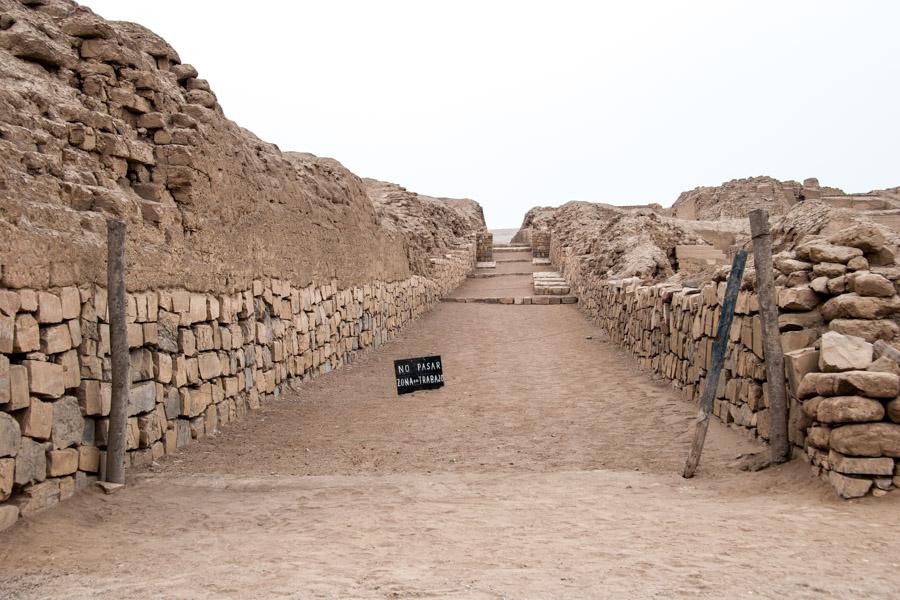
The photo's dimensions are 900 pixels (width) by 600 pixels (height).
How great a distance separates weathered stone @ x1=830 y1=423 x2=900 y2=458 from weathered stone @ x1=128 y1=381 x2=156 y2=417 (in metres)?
5.48

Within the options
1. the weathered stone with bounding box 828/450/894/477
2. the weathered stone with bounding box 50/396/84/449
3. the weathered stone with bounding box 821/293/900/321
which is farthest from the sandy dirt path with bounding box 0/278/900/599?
the weathered stone with bounding box 821/293/900/321

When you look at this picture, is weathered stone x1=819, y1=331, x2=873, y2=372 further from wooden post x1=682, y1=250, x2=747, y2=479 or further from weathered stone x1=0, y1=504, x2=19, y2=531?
weathered stone x1=0, y1=504, x2=19, y2=531

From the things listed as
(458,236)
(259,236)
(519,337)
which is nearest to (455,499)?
(259,236)

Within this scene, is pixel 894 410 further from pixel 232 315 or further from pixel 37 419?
pixel 232 315

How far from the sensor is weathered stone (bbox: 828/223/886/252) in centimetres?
609

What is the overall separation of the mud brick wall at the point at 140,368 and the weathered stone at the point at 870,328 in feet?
19.1

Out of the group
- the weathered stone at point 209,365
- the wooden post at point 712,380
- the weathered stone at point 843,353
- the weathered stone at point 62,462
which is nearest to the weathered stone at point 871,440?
Answer: the weathered stone at point 843,353

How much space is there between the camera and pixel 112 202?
20.6ft

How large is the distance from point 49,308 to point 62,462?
Answer: 1.10 meters

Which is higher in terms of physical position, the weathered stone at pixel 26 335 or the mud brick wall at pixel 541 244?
the mud brick wall at pixel 541 244

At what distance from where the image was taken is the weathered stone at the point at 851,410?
4.80 meters

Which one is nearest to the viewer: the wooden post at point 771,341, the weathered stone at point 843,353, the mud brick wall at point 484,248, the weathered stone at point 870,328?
the weathered stone at point 843,353

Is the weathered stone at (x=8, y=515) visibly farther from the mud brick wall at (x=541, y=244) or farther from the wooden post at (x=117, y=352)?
the mud brick wall at (x=541, y=244)

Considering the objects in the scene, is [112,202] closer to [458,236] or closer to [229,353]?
[229,353]
